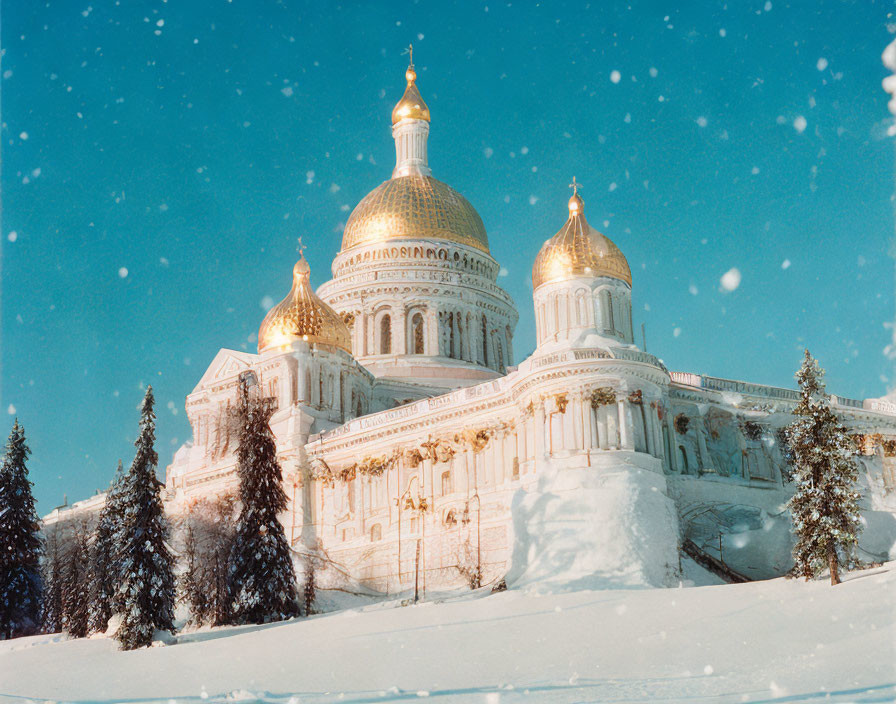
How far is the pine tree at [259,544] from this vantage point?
118 feet

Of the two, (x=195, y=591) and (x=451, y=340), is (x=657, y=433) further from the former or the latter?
(x=451, y=340)

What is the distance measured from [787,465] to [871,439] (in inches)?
152

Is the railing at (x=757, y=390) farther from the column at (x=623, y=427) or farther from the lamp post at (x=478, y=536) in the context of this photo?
the lamp post at (x=478, y=536)

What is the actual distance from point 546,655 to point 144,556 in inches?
636

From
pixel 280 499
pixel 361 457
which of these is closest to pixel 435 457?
pixel 361 457

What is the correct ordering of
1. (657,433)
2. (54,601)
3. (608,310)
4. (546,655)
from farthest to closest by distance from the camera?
1. (54,601)
2. (608,310)
3. (657,433)
4. (546,655)

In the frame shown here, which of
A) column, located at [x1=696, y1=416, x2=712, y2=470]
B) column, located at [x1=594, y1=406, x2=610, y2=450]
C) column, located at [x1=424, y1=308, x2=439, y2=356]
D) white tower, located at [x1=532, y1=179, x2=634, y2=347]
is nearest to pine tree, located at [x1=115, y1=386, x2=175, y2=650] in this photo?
column, located at [x1=594, y1=406, x2=610, y2=450]

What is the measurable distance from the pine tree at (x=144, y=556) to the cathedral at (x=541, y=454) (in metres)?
6.04

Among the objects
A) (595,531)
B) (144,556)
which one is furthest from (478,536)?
(144,556)

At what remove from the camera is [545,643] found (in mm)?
23344

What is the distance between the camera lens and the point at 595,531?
36.8 metres

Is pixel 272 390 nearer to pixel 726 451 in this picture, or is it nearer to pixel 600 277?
pixel 600 277

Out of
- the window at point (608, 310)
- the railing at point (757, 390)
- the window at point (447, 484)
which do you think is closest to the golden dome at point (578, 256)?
the window at point (608, 310)

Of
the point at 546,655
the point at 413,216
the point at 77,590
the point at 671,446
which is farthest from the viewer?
the point at 413,216
